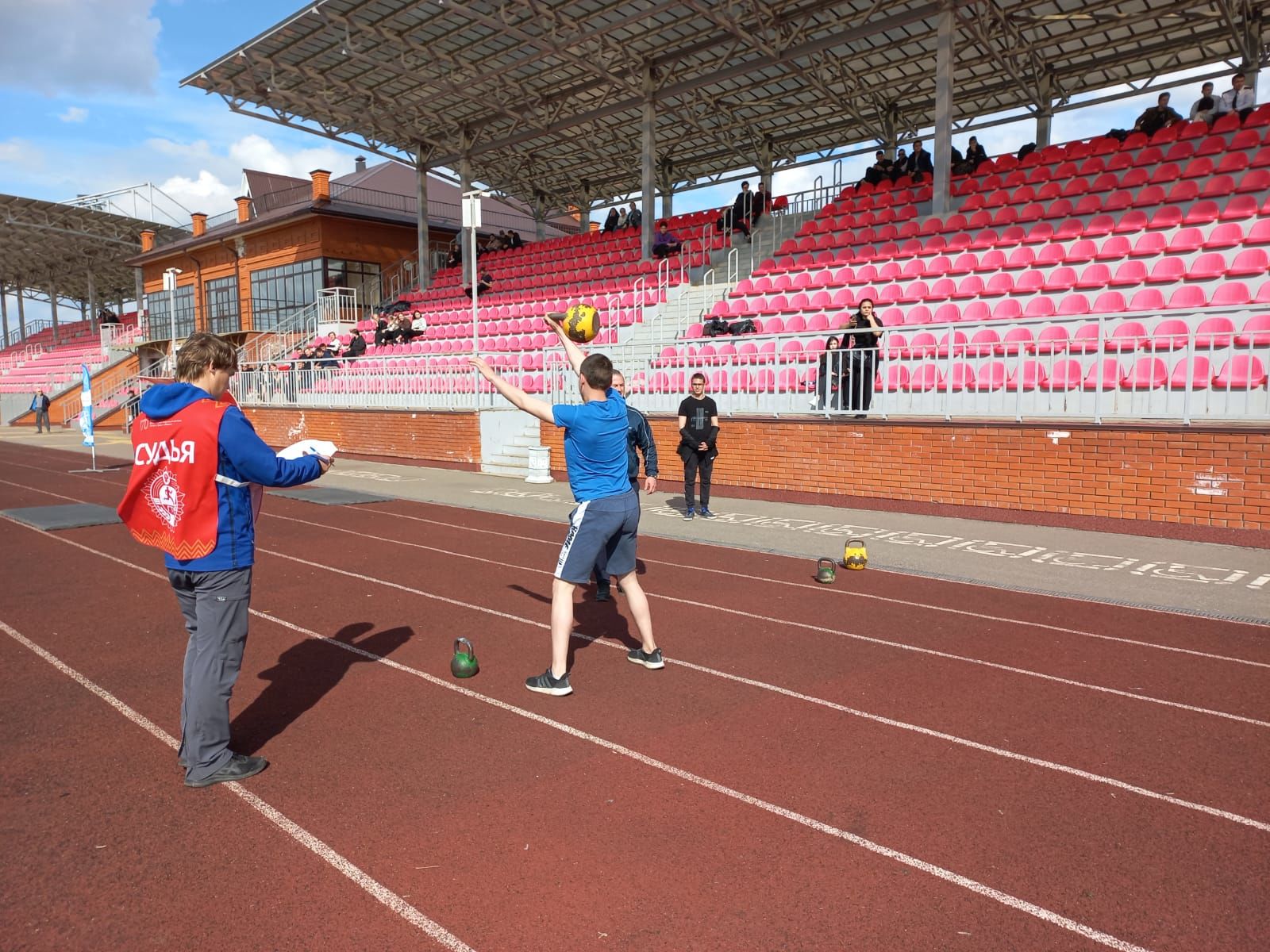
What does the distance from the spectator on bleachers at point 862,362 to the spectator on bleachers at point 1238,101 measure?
364 inches

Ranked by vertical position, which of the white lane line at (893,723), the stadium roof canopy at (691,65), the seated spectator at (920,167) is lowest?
the white lane line at (893,723)

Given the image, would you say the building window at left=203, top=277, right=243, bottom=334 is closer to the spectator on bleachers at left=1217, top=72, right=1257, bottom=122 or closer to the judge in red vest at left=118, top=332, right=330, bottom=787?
the spectator on bleachers at left=1217, top=72, right=1257, bottom=122

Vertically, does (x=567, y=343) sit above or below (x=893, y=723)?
above

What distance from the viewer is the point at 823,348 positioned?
13.3 metres

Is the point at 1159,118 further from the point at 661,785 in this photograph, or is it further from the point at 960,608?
the point at 661,785

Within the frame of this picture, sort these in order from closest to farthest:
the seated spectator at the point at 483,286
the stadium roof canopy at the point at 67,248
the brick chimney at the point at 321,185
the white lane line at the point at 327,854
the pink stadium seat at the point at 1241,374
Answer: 1. the white lane line at the point at 327,854
2. the pink stadium seat at the point at 1241,374
3. the seated spectator at the point at 483,286
4. the brick chimney at the point at 321,185
5. the stadium roof canopy at the point at 67,248

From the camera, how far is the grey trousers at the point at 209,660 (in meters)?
3.82

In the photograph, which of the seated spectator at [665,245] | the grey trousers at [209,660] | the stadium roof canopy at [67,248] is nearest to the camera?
the grey trousers at [209,660]

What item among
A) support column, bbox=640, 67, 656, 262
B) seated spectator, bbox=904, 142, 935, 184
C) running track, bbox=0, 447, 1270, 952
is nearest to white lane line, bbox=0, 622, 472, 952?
running track, bbox=0, 447, 1270, 952

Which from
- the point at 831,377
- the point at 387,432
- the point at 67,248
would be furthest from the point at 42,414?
the point at 831,377

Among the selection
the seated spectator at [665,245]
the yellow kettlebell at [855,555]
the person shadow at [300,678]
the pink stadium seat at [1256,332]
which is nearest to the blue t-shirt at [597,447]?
the person shadow at [300,678]

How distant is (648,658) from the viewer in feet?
18.1

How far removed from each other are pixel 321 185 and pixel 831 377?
29.3 m

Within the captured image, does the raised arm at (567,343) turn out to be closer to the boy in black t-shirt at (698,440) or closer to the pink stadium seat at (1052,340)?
the boy in black t-shirt at (698,440)
